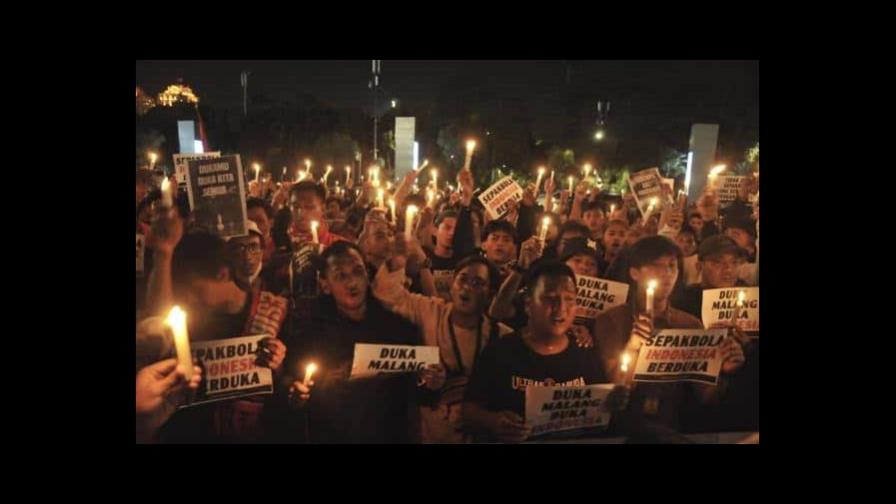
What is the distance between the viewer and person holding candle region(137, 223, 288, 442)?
3.96m

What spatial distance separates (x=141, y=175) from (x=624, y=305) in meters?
4.08

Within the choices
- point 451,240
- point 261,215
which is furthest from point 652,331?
point 261,215

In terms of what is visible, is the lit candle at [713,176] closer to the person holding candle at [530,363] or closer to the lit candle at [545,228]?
the lit candle at [545,228]

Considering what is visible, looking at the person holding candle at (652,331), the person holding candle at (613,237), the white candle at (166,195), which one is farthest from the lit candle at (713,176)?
the white candle at (166,195)

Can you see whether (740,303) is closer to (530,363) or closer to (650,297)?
(650,297)

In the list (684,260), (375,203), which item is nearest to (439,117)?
(375,203)

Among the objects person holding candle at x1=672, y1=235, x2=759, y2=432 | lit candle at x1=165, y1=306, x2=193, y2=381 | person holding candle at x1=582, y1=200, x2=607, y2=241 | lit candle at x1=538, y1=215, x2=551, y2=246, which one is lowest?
person holding candle at x1=672, y1=235, x2=759, y2=432

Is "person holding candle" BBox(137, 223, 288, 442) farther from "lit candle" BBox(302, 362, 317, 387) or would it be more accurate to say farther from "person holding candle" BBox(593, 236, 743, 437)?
"person holding candle" BBox(593, 236, 743, 437)

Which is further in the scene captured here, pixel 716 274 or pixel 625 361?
pixel 716 274

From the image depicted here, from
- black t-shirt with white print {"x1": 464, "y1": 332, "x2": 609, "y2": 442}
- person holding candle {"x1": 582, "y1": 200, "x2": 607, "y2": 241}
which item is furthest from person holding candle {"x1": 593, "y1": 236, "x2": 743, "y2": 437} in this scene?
person holding candle {"x1": 582, "y1": 200, "x2": 607, "y2": 241}

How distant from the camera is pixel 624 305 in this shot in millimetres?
4320

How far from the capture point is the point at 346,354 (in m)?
4.02

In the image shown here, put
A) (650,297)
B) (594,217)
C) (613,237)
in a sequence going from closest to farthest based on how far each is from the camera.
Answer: (650,297) < (613,237) < (594,217)

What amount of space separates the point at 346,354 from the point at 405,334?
1.17 feet
